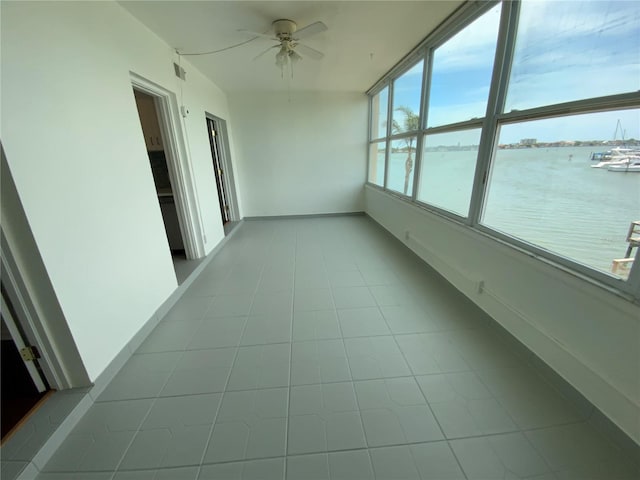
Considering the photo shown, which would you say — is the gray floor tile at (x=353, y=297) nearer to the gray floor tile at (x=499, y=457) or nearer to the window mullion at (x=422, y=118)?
the gray floor tile at (x=499, y=457)

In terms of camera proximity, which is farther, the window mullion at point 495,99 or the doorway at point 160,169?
the doorway at point 160,169

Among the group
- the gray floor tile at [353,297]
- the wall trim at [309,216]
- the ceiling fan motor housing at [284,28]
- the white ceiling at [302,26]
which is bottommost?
the gray floor tile at [353,297]

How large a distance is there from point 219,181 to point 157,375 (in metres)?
3.73

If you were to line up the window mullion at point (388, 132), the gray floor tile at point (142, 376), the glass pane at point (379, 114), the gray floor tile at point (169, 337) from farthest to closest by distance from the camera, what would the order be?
the glass pane at point (379, 114) → the window mullion at point (388, 132) → the gray floor tile at point (169, 337) → the gray floor tile at point (142, 376)

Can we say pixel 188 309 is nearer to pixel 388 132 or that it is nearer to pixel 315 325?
pixel 315 325

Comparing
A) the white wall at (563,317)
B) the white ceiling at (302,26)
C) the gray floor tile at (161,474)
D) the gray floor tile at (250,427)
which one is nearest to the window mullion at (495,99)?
the white wall at (563,317)

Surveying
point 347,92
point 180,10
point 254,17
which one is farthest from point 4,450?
point 347,92

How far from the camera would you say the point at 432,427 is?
131cm

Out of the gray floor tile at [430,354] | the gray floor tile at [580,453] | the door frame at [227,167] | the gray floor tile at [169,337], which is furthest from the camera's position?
the door frame at [227,167]

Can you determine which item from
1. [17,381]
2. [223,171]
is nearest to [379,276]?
[17,381]

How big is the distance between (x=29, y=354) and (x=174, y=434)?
36.0 inches

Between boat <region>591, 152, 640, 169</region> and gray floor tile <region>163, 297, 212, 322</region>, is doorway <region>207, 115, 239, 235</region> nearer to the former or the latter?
gray floor tile <region>163, 297, 212, 322</region>

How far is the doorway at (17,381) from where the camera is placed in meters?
1.31

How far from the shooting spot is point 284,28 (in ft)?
7.71
